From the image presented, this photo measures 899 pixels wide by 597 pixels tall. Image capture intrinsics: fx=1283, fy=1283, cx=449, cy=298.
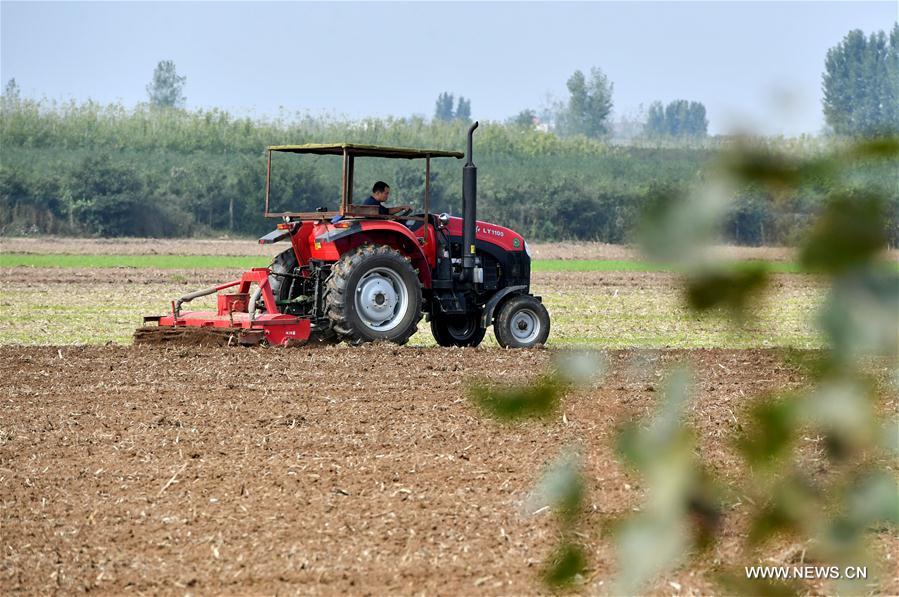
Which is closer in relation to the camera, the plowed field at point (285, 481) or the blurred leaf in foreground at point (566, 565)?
the blurred leaf in foreground at point (566, 565)

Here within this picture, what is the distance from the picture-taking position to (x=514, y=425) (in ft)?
4.05

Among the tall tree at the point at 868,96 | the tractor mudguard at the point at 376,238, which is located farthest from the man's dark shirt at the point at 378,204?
the tall tree at the point at 868,96

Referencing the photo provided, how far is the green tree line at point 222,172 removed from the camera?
4584cm

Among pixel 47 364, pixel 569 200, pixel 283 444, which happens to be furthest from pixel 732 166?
pixel 569 200

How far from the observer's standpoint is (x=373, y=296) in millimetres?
12383

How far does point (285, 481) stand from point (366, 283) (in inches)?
242

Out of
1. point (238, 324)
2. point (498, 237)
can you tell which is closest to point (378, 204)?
point (498, 237)

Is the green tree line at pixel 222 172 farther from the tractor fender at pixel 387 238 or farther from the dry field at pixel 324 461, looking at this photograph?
the dry field at pixel 324 461

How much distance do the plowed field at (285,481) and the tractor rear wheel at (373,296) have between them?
5.22ft

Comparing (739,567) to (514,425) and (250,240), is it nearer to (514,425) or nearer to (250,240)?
(514,425)

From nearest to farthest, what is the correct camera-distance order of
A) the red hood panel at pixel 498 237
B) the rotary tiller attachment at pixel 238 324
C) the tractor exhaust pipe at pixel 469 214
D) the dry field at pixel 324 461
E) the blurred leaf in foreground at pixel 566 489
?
1. the blurred leaf in foreground at pixel 566 489
2. the dry field at pixel 324 461
3. the rotary tiller attachment at pixel 238 324
4. the tractor exhaust pipe at pixel 469 214
5. the red hood panel at pixel 498 237

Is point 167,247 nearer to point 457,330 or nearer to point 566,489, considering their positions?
point 457,330

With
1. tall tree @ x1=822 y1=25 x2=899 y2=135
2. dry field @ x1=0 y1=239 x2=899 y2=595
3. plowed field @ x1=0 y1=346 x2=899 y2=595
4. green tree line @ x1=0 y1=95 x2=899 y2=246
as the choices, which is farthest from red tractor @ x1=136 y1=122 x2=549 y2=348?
green tree line @ x1=0 y1=95 x2=899 y2=246

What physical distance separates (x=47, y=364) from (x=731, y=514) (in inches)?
422
